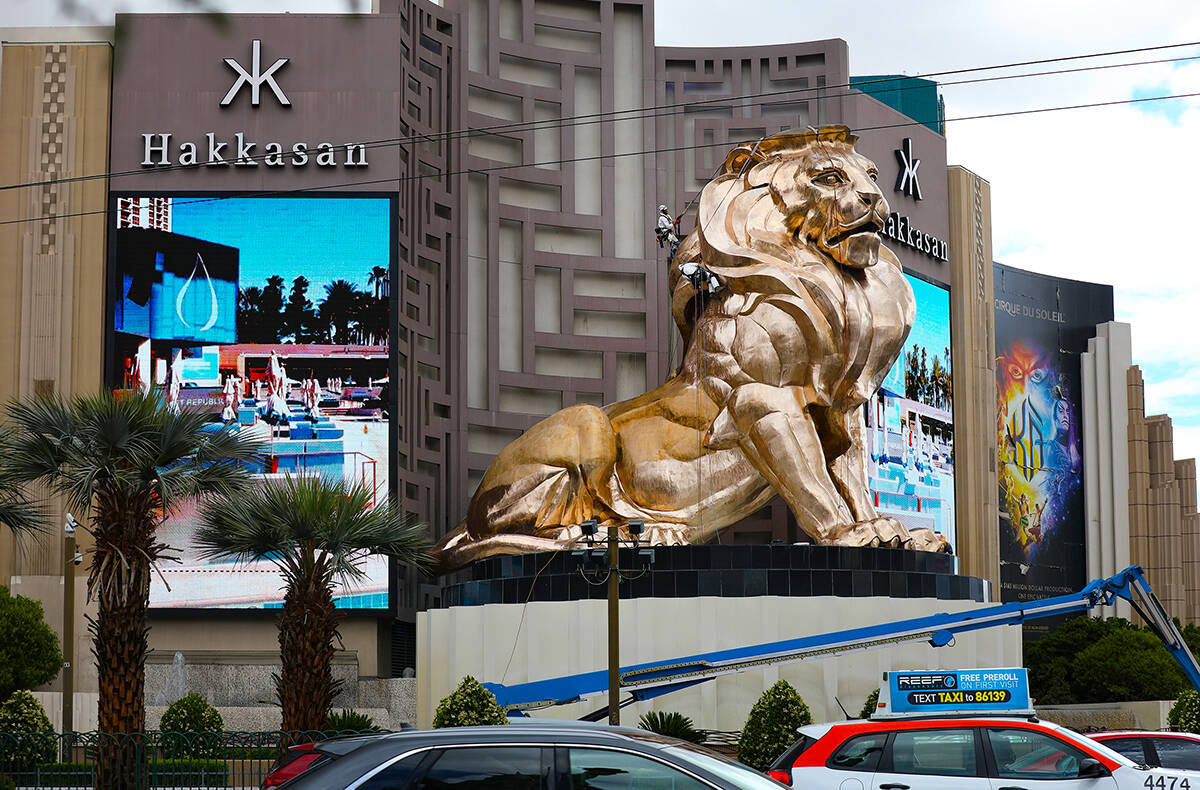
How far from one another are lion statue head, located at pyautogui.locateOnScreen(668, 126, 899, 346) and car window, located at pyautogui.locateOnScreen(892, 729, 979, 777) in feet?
60.2

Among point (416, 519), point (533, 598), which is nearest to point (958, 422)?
point (416, 519)

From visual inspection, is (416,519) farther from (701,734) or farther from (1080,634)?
(1080,634)

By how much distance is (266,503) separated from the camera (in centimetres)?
2452

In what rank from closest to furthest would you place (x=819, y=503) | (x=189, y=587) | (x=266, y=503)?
(x=266, y=503), (x=819, y=503), (x=189, y=587)

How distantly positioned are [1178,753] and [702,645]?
539 inches

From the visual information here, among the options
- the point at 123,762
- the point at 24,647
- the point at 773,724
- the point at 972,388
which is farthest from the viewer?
the point at 972,388

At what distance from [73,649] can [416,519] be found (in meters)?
8.60

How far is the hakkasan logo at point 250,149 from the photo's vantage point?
36219 millimetres

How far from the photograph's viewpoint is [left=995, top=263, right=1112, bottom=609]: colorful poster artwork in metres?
62.1

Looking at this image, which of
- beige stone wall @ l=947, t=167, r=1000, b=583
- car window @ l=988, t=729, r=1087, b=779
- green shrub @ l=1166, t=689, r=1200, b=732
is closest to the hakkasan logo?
beige stone wall @ l=947, t=167, r=1000, b=583

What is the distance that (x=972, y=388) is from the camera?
48500 millimetres

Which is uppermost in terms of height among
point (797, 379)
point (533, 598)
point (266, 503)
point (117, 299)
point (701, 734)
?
point (117, 299)

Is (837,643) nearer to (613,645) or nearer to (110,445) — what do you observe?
(613,645)

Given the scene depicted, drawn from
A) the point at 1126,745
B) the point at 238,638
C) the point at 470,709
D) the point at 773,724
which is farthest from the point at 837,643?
the point at 238,638
